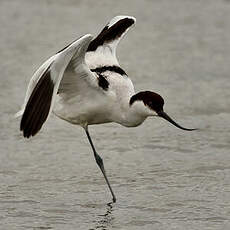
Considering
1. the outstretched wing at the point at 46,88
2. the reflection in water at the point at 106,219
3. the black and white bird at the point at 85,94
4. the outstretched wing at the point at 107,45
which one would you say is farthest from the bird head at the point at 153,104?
the outstretched wing at the point at 107,45

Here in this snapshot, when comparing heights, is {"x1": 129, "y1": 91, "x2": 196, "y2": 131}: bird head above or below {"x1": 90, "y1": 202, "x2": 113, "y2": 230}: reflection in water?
above

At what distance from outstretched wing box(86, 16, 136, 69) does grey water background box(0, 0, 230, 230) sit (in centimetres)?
98

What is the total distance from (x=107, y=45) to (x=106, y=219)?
7.29 ft

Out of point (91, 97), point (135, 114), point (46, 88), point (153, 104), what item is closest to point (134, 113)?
point (135, 114)

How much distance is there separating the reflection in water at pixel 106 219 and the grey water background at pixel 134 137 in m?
0.02

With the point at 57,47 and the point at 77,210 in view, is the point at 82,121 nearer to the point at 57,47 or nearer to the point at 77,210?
the point at 77,210

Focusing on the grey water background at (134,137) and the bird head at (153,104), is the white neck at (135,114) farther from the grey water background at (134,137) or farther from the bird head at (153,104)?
the grey water background at (134,137)

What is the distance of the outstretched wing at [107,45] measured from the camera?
8.76 metres

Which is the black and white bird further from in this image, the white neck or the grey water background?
the grey water background

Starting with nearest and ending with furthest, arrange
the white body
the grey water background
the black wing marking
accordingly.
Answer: the black wing marking
the grey water background
the white body

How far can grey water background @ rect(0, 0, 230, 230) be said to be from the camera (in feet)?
25.0

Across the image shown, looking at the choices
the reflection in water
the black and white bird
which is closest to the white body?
the black and white bird

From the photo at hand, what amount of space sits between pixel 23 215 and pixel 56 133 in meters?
2.51

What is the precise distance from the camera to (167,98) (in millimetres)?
10984
